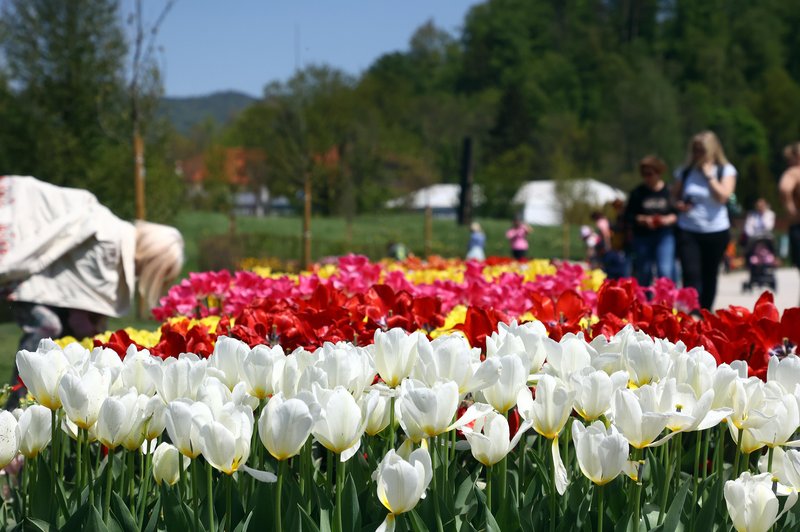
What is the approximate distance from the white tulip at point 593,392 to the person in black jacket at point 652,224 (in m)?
7.62

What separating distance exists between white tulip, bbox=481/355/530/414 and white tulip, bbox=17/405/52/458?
93 cm

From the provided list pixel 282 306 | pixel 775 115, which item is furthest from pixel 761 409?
pixel 775 115

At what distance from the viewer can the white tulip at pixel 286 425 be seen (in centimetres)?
190

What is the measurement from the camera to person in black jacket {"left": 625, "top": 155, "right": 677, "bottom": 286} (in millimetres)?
9719

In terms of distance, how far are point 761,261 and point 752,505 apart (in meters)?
17.5

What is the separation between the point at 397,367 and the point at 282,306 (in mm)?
1458

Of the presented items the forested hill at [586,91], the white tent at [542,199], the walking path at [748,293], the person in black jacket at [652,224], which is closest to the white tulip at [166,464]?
the person in black jacket at [652,224]

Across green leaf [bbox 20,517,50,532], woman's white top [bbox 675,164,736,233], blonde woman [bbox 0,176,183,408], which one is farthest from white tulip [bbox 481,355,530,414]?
woman's white top [bbox 675,164,736,233]

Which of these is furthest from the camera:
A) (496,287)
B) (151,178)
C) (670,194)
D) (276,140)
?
(276,140)

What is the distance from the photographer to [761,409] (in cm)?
228

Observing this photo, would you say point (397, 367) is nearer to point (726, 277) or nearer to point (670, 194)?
point (670, 194)

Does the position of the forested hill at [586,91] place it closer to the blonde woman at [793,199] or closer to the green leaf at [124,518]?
the blonde woman at [793,199]

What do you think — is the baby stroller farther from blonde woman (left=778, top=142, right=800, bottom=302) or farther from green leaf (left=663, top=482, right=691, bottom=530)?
green leaf (left=663, top=482, right=691, bottom=530)

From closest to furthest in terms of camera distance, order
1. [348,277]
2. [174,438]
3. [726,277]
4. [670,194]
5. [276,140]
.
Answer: [174,438] < [348,277] < [670,194] < [276,140] < [726,277]
